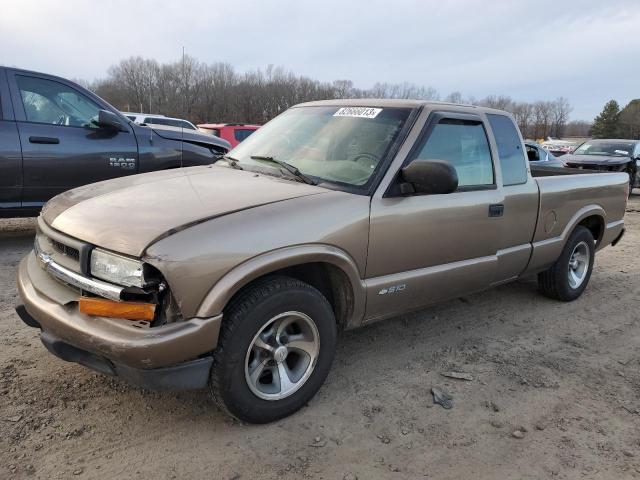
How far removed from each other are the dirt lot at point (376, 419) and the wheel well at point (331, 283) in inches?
19.9

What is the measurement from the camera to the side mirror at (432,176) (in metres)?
2.99

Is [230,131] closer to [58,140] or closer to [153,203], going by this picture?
[58,140]

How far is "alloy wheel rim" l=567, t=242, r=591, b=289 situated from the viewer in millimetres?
5156

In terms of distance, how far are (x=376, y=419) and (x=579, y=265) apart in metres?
3.47

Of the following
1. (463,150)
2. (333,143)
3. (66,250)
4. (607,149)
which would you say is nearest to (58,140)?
(66,250)

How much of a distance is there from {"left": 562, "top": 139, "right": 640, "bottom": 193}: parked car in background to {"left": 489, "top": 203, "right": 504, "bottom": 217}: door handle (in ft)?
35.0

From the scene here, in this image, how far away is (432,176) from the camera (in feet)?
9.82

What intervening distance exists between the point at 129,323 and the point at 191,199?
2.55ft

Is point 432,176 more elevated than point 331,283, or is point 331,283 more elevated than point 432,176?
point 432,176

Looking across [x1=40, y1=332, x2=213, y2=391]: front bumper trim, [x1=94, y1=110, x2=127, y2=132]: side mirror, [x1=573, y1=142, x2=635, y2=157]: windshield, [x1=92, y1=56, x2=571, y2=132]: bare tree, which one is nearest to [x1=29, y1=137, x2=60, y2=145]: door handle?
[x1=94, y1=110, x2=127, y2=132]: side mirror

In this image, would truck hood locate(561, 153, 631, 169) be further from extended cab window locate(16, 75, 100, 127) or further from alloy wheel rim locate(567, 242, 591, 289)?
extended cab window locate(16, 75, 100, 127)

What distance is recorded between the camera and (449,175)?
300 centimetres

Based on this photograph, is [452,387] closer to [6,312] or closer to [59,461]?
[59,461]

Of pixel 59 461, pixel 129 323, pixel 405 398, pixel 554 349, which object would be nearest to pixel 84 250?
pixel 129 323
